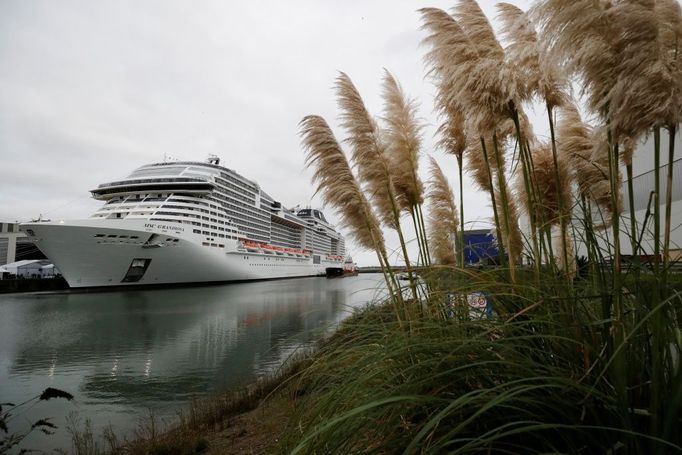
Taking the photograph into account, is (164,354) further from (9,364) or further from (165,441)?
(165,441)

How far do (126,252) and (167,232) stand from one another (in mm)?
3915

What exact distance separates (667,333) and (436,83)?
6.70 feet

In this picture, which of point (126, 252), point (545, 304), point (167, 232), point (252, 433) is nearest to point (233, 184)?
point (167, 232)

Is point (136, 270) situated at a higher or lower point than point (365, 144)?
lower

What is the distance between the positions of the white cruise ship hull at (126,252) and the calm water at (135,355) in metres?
14.1

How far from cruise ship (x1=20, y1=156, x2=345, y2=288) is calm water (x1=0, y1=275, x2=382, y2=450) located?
14657mm

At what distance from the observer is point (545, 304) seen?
6.53ft

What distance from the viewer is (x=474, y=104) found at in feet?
8.06

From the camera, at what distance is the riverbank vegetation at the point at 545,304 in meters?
1.43

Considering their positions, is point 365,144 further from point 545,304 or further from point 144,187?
point 144,187

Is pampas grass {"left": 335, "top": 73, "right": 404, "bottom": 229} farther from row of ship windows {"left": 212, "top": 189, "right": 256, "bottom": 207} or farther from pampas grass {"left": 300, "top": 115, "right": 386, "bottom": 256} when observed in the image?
row of ship windows {"left": 212, "top": 189, "right": 256, "bottom": 207}

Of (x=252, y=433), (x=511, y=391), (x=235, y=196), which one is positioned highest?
(x=235, y=196)

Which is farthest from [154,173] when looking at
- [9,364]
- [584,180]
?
[584,180]

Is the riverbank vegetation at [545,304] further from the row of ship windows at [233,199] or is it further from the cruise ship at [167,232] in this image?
the row of ship windows at [233,199]
